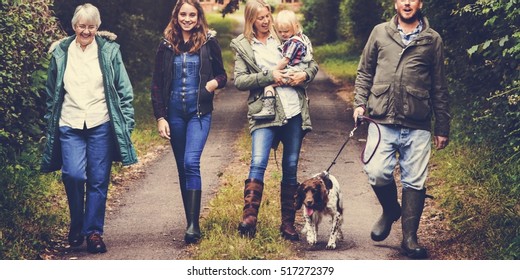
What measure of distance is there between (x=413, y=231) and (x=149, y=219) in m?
2.98

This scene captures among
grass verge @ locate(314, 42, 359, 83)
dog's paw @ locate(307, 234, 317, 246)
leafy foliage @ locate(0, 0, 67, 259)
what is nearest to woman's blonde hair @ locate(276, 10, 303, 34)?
dog's paw @ locate(307, 234, 317, 246)

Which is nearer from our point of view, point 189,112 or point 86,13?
point 86,13

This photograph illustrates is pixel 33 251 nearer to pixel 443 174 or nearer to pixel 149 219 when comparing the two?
pixel 149 219

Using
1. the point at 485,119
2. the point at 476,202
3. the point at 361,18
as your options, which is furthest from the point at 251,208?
the point at 361,18

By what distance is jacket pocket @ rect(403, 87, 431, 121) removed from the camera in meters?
6.99

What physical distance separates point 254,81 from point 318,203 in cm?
115

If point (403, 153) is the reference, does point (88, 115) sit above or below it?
above

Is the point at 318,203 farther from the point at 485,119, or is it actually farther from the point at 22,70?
the point at 22,70

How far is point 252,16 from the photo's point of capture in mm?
7344

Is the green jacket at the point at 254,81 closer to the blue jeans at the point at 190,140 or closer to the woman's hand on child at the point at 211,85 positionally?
the woman's hand on child at the point at 211,85

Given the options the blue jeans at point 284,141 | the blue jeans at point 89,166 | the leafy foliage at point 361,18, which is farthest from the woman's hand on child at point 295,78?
the leafy foliage at point 361,18

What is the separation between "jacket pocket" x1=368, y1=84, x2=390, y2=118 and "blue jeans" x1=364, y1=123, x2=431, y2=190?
131 mm

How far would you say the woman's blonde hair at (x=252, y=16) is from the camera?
7.30 metres
